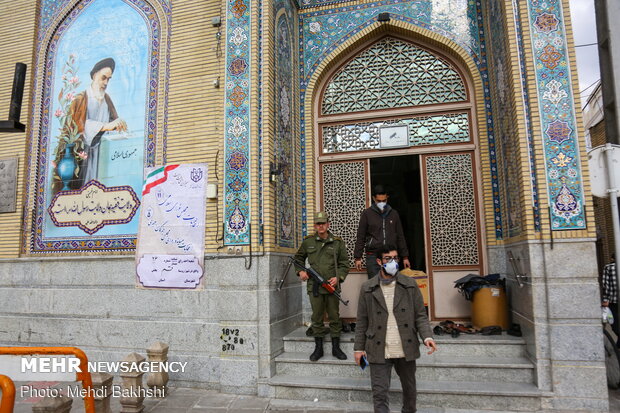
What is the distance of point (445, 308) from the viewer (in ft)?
20.3

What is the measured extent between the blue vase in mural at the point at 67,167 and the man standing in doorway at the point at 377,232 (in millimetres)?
4759

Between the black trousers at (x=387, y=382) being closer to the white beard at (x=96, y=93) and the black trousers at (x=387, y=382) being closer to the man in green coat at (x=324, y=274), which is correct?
the man in green coat at (x=324, y=274)

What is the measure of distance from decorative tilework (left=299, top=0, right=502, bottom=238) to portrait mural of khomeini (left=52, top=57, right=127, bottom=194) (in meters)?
3.12

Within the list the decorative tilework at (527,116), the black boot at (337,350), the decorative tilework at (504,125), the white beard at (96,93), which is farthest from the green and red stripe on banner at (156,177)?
the decorative tilework at (527,116)

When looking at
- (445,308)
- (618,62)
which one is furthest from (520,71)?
(445,308)

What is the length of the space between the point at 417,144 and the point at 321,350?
343cm

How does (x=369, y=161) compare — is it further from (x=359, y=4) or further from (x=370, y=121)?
Result: (x=359, y=4)

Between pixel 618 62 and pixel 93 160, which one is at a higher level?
pixel 618 62

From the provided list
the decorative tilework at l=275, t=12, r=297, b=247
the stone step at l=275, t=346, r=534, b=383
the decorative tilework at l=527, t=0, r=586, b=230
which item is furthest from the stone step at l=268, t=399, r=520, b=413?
the decorative tilework at l=527, t=0, r=586, b=230

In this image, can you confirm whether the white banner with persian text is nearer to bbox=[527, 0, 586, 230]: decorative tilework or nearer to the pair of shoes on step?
the pair of shoes on step

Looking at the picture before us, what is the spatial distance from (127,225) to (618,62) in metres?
7.91

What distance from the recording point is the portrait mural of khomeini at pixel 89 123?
22.0 feet

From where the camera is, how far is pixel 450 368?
477 centimetres

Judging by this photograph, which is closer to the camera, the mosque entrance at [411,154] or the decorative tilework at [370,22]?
the mosque entrance at [411,154]
